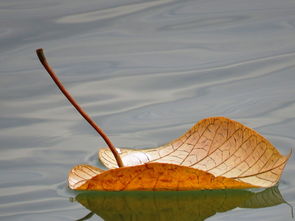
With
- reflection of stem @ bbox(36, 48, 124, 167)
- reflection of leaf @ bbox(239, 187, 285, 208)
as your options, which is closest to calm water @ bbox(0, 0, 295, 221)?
reflection of leaf @ bbox(239, 187, 285, 208)

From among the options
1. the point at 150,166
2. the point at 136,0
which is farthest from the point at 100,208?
the point at 136,0

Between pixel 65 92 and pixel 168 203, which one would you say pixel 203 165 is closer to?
pixel 168 203

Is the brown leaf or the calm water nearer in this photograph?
the brown leaf

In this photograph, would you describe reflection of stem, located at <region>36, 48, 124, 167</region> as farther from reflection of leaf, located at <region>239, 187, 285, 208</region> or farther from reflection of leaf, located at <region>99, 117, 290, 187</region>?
reflection of leaf, located at <region>239, 187, 285, 208</region>

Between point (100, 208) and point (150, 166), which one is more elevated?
point (150, 166)

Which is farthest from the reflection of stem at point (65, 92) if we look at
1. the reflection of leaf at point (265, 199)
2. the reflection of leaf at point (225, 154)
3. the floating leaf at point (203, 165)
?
the reflection of leaf at point (265, 199)

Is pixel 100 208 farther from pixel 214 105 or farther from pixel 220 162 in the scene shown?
pixel 214 105

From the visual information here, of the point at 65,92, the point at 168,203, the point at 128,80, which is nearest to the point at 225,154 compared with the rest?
the point at 168,203
